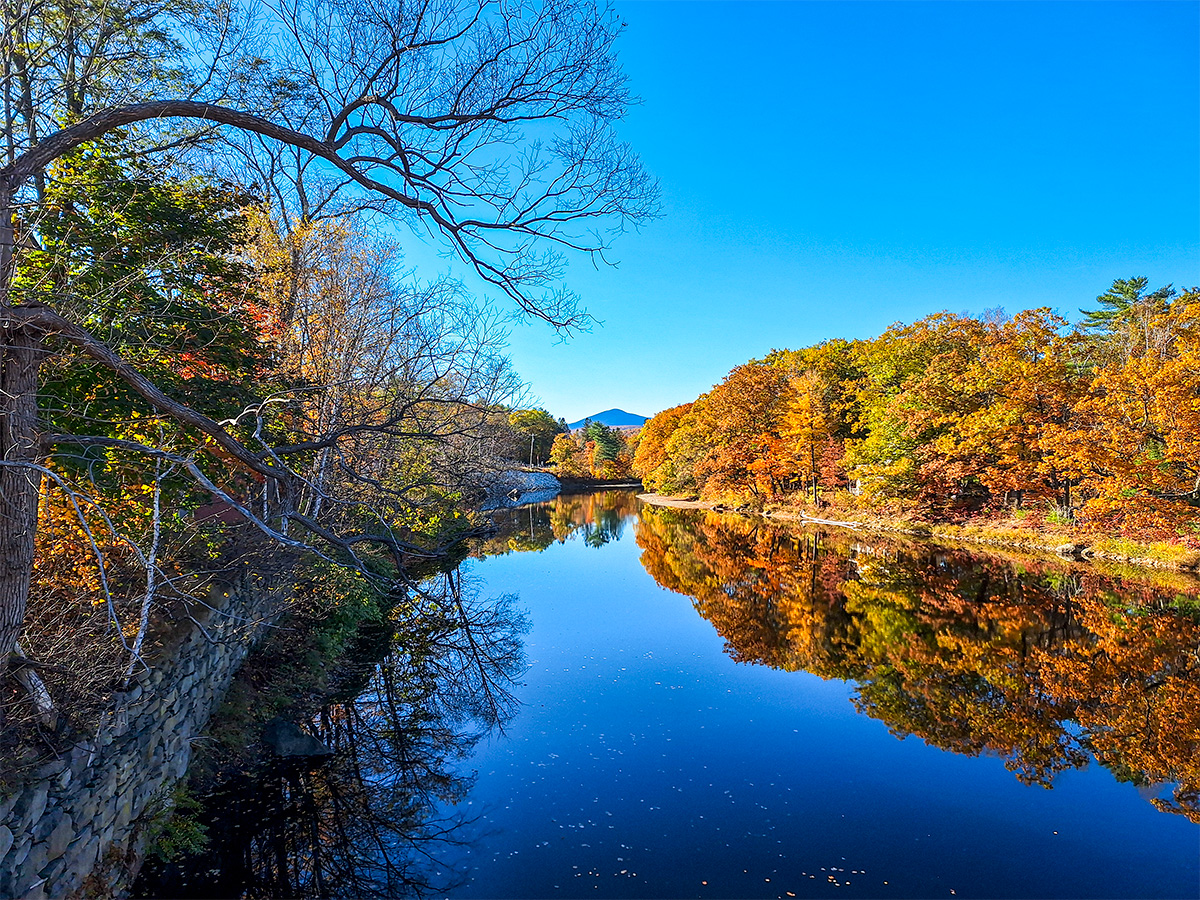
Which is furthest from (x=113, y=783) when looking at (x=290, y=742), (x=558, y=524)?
(x=558, y=524)

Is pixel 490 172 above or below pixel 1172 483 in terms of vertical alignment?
above

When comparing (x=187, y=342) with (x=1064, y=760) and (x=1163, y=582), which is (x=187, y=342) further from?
(x=1163, y=582)

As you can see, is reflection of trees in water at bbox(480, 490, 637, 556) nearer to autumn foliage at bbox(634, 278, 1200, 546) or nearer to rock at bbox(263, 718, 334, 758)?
autumn foliage at bbox(634, 278, 1200, 546)

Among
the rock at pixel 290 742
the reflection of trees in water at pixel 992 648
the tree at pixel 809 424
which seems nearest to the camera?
the rock at pixel 290 742

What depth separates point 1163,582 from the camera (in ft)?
44.7

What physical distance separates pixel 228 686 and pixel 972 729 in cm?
905

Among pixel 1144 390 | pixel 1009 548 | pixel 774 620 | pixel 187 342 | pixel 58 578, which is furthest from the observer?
pixel 1009 548

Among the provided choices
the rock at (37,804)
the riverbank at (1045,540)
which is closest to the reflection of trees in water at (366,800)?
the rock at (37,804)

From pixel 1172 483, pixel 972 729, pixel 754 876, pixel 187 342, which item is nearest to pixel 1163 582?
pixel 1172 483

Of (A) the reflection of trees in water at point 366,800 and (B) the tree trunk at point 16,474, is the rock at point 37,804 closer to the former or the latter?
(B) the tree trunk at point 16,474

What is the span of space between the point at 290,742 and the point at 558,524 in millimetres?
24348

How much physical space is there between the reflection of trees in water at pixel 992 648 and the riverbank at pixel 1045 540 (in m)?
2.16

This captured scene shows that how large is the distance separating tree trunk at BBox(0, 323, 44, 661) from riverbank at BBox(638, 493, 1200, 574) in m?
21.4

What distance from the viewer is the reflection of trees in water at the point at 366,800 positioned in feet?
15.4
